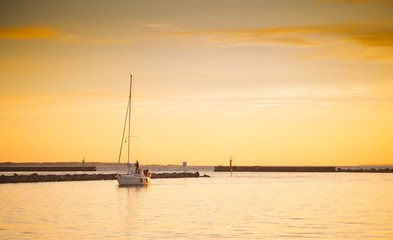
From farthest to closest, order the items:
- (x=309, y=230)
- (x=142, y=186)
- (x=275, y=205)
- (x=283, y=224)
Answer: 1. (x=142, y=186)
2. (x=275, y=205)
3. (x=283, y=224)
4. (x=309, y=230)

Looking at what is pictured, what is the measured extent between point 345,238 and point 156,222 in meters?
11.6

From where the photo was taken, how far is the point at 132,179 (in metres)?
79.4

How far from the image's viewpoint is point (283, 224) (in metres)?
32.2

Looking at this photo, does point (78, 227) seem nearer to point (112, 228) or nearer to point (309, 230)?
point (112, 228)

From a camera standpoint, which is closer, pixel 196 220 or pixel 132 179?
pixel 196 220

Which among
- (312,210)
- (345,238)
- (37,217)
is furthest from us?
(312,210)

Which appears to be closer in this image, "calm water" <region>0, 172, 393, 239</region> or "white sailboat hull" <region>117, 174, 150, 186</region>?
Answer: "calm water" <region>0, 172, 393, 239</region>

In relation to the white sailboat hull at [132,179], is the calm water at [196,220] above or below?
below

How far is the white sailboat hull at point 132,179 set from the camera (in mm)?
78812

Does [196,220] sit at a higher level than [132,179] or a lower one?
lower

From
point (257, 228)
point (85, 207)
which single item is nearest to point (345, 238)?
point (257, 228)

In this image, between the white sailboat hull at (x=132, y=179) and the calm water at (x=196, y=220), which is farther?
the white sailboat hull at (x=132, y=179)

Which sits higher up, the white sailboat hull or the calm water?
the white sailboat hull

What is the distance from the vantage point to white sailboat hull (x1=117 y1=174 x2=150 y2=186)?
78.8 metres
